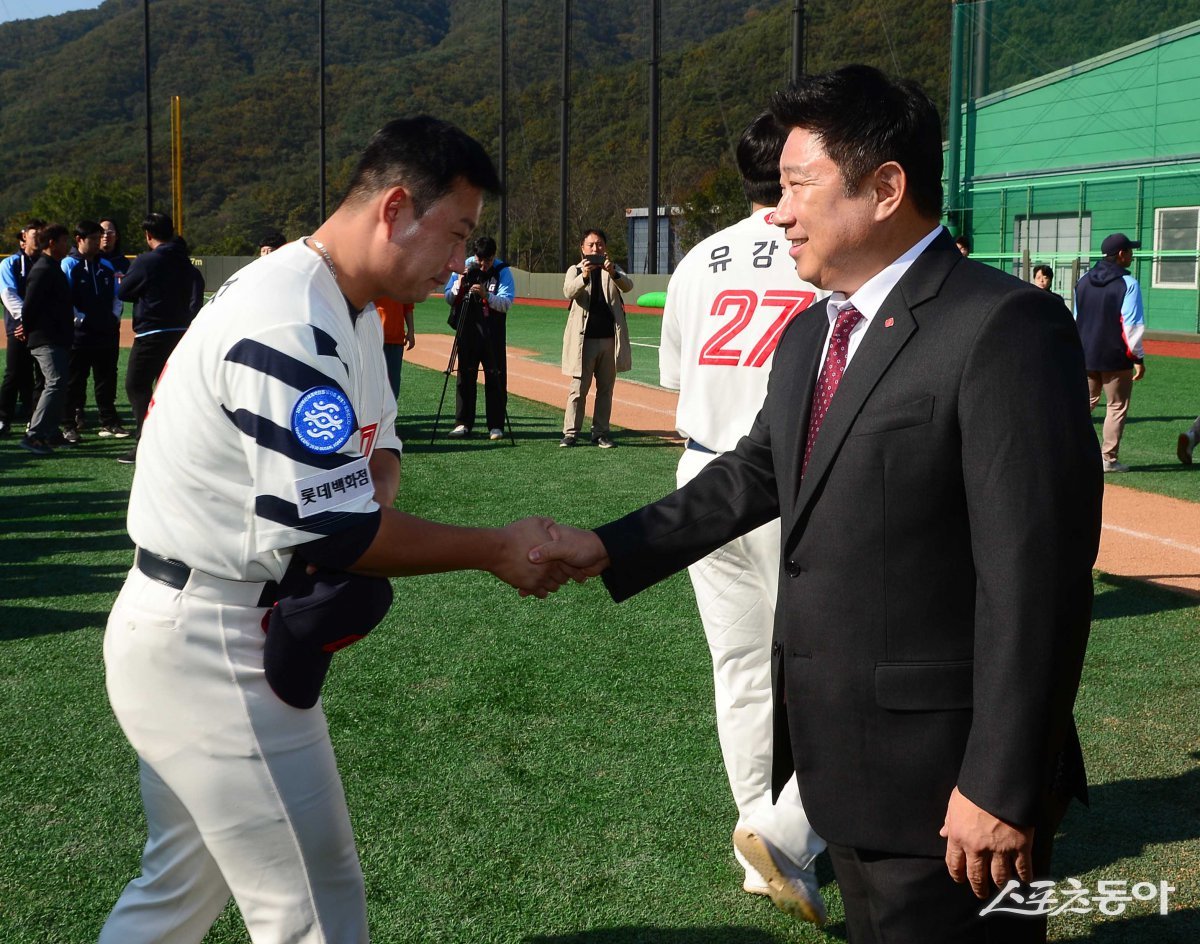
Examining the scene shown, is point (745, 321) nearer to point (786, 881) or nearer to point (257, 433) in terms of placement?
point (786, 881)

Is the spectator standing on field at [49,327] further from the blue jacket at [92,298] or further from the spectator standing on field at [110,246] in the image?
the spectator standing on field at [110,246]

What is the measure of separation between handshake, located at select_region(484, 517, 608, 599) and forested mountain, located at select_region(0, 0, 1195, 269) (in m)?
56.4

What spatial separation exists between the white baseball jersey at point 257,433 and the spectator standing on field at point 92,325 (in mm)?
10720

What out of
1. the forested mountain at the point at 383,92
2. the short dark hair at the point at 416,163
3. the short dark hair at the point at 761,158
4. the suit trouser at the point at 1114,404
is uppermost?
the forested mountain at the point at 383,92

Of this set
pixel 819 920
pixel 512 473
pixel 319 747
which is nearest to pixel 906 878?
pixel 319 747

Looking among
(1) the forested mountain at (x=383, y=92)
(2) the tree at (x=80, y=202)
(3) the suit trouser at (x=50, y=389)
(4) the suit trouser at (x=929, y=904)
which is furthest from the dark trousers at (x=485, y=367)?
(2) the tree at (x=80, y=202)

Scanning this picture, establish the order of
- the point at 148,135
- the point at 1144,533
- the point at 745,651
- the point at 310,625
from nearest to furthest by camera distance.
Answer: the point at 310,625 < the point at 745,651 < the point at 1144,533 < the point at 148,135

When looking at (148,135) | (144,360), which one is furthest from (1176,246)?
(148,135)

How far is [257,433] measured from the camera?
2162 millimetres

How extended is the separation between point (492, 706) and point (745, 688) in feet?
5.79

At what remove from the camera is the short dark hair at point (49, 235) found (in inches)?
469

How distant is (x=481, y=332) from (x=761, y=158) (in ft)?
32.3

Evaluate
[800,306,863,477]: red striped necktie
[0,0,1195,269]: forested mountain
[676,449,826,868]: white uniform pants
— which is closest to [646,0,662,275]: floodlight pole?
[0,0,1195,269]: forested mountain

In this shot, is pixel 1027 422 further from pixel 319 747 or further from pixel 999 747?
pixel 319 747
